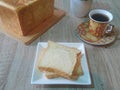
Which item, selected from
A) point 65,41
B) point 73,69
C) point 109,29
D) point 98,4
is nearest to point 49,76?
point 73,69

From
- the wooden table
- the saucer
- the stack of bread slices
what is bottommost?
the wooden table

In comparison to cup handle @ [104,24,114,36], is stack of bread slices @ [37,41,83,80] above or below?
above

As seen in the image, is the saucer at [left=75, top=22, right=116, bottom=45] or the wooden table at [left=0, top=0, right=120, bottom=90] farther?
the saucer at [left=75, top=22, right=116, bottom=45]

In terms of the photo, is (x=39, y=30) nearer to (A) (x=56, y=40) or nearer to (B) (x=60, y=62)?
(A) (x=56, y=40)

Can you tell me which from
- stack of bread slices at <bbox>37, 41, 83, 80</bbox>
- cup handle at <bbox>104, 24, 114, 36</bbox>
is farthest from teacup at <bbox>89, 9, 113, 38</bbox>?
stack of bread slices at <bbox>37, 41, 83, 80</bbox>

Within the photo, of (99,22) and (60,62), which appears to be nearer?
(60,62)

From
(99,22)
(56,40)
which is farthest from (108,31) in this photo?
(56,40)

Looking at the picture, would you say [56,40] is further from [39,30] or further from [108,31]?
[108,31]

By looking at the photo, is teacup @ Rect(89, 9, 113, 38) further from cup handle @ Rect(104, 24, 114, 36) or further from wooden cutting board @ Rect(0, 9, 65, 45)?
wooden cutting board @ Rect(0, 9, 65, 45)
